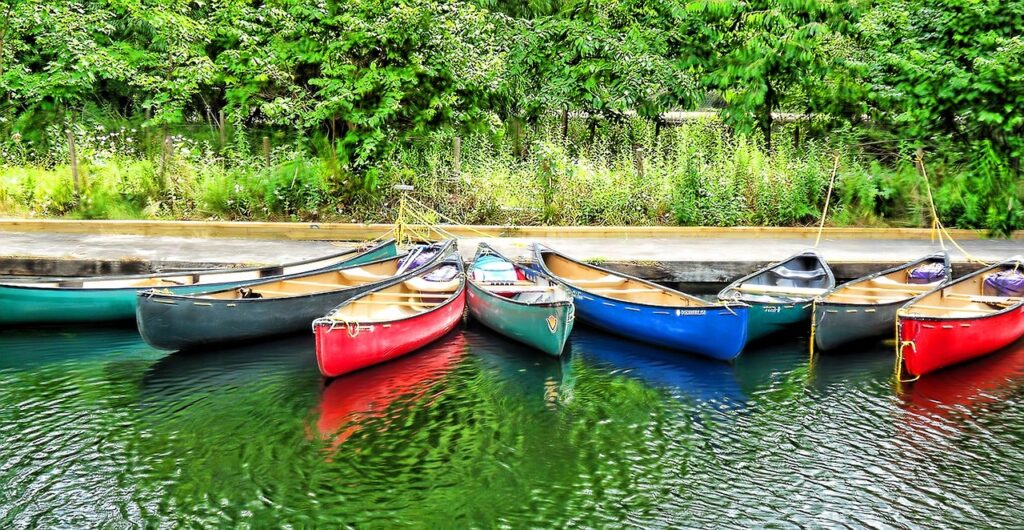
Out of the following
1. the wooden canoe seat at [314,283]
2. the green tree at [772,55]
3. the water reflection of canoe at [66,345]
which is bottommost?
the water reflection of canoe at [66,345]

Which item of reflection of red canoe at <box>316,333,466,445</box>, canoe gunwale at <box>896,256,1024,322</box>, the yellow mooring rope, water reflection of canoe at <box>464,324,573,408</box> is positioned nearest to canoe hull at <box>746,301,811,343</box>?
canoe gunwale at <box>896,256,1024,322</box>

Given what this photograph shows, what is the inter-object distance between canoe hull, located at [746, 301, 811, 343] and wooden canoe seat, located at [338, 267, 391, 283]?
5.91m

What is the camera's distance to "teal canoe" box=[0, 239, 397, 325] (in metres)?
12.9

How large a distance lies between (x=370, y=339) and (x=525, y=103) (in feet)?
35.6

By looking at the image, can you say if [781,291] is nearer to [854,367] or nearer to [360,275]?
[854,367]

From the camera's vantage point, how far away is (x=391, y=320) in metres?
11.7

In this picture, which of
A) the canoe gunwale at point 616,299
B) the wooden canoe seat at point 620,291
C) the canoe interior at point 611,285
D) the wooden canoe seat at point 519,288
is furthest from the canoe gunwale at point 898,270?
the wooden canoe seat at point 519,288

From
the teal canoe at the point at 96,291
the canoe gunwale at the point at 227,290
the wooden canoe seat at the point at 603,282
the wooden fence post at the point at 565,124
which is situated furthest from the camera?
the wooden fence post at the point at 565,124

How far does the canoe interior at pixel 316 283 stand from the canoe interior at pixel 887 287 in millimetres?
7009

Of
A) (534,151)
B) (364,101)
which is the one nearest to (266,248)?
(364,101)

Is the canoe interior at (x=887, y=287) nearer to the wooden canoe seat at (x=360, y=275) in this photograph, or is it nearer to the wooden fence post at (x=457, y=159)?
the wooden canoe seat at (x=360, y=275)

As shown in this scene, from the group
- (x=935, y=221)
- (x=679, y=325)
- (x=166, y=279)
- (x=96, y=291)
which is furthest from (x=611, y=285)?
(x=96, y=291)

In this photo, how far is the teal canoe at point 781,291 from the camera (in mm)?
12867

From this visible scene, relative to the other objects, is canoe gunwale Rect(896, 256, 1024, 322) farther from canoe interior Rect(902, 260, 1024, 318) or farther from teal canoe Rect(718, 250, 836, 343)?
teal canoe Rect(718, 250, 836, 343)
